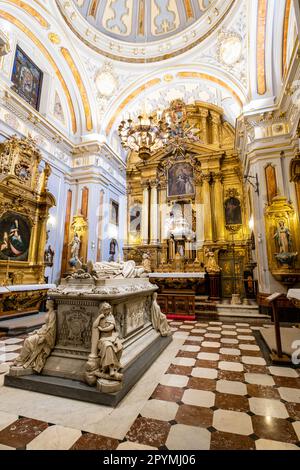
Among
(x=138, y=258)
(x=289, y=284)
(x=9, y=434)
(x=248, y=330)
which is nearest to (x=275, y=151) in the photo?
(x=289, y=284)

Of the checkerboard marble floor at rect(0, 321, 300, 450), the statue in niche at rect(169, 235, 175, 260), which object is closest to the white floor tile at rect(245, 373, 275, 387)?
the checkerboard marble floor at rect(0, 321, 300, 450)

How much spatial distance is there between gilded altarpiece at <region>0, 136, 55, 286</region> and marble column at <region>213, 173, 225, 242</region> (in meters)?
7.06

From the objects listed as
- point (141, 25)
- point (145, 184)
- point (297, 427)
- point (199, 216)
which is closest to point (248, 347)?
point (297, 427)

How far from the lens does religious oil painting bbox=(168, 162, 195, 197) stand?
37.8ft

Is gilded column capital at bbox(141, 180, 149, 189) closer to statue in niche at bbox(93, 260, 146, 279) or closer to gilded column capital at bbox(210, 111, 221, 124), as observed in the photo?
gilded column capital at bbox(210, 111, 221, 124)

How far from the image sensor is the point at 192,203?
11359mm

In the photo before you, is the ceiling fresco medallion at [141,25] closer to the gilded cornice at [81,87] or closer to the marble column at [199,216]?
the gilded cornice at [81,87]

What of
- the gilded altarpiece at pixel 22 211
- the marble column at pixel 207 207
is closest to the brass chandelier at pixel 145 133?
the gilded altarpiece at pixel 22 211

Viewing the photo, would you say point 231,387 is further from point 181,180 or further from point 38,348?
point 181,180

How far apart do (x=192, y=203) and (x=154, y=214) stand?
1954 millimetres

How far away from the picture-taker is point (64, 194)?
966cm

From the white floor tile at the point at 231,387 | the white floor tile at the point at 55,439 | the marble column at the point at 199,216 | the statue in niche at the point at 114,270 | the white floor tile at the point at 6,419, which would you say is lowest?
the white floor tile at the point at 231,387

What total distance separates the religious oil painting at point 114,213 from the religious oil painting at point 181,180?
2.80 meters

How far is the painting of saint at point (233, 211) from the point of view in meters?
10.5
